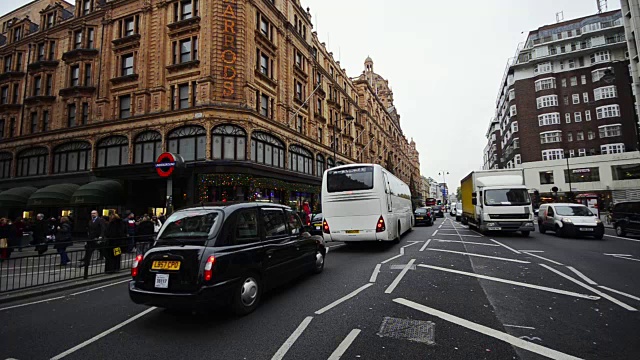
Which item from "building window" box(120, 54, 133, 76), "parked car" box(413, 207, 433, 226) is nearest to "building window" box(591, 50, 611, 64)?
"parked car" box(413, 207, 433, 226)

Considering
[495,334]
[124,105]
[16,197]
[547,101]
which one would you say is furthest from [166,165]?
[547,101]

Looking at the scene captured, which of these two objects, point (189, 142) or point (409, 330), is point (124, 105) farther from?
point (409, 330)

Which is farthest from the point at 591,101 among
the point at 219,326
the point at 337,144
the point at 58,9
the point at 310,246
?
the point at 58,9

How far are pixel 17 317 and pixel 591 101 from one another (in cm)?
6306

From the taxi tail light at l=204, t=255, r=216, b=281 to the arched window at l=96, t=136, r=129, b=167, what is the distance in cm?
2225

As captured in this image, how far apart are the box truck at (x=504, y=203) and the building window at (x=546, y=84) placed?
42.1 meters

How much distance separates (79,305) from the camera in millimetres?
5785

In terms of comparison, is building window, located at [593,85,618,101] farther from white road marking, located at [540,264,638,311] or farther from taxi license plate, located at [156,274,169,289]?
taxi license plate, located at [156,274,169,289]

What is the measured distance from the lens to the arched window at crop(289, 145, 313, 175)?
88.4 ft

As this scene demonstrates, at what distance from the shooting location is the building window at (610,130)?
42750 mm

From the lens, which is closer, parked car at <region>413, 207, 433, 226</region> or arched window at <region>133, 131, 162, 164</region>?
arched window at <region>133, 131, 162, 164</region>

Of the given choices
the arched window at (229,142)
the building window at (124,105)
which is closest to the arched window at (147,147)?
the building window at (124,105)

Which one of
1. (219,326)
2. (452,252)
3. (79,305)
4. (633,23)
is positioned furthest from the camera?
(633,23)

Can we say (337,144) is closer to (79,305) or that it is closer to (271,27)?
(271,27)
